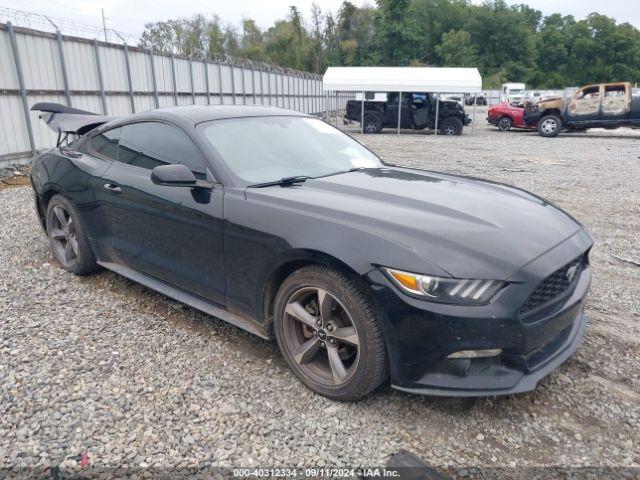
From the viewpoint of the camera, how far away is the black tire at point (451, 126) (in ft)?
73.4

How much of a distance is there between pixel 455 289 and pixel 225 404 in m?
1.37

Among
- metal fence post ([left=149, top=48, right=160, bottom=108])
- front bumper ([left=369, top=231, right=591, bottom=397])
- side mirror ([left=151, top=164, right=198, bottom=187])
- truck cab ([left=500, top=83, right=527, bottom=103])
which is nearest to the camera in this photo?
front bumper ([left=369, top=231, right=591, bottom=397])

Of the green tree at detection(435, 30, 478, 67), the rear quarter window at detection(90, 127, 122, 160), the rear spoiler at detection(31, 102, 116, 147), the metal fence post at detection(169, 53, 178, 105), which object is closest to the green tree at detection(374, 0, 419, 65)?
the green tree at detection(435, 30, 478, 67)

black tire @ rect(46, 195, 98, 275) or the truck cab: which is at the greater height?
black tire @ rect(46, 195, 98, 275)

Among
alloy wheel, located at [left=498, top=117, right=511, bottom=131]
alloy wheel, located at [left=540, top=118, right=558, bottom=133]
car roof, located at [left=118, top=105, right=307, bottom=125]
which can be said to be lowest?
alloy wheel, located at [left=498, top=117, right=511, bottom=131]

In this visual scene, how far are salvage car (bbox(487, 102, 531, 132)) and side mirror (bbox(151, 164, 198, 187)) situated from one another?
2313 centimetres

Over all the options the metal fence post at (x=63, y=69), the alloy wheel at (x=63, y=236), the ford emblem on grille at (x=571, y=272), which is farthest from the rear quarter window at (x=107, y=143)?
the metal fence post at (x=63, y=69)

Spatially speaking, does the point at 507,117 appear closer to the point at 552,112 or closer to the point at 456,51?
the point at 552,112

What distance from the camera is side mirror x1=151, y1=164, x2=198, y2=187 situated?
2.98m

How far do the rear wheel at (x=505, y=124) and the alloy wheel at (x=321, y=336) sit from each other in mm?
24285

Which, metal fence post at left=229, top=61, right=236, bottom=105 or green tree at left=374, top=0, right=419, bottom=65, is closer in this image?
metal fence post at left=229, top=61, right=236, bottom=105

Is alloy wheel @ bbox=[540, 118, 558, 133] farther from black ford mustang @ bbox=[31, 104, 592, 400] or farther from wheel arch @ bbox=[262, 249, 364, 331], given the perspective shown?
wheel arch @ bbox=[262, 249, 364, 331]

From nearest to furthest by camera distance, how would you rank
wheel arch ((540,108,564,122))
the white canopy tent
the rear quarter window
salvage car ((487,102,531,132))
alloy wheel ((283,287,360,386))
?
alloy wheel ((283,287,360,386)), the rear quarter window, wheel arch ((540,108,564,122)), the white canopy tent, salvage car ((487,102,531,132))

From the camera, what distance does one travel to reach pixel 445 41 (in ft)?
253
